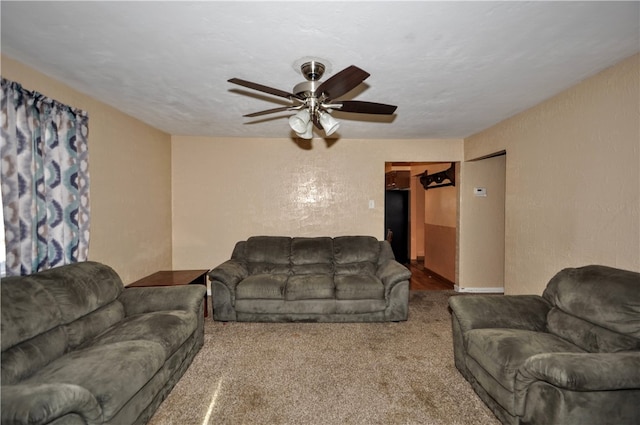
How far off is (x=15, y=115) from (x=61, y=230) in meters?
0.90

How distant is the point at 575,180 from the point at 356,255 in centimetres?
245

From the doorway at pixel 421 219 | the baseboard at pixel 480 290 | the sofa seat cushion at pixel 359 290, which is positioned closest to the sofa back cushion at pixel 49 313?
the sofa seat cushion at pixel 359 290

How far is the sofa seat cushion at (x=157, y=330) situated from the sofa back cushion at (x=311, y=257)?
171 cm

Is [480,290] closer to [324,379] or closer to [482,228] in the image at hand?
[482,228]

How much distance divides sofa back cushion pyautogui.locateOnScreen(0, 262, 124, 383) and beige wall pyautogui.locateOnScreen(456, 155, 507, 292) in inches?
183

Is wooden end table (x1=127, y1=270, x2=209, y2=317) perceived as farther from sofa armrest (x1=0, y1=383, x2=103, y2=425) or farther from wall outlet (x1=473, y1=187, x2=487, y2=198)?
wall outlet (x1=473, y1=187, x2=487, y2=198)

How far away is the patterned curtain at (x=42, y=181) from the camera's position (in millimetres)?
1944

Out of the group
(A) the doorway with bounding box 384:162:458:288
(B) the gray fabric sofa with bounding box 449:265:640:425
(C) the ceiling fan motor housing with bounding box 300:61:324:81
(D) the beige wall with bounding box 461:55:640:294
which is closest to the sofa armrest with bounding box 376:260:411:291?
(B) the gray fabric sofa with bounding box 449:265:640:425

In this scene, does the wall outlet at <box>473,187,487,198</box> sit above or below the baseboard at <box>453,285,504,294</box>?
above

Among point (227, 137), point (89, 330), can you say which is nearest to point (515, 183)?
point (227, 137)

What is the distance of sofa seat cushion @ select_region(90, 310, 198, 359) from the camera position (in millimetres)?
1997

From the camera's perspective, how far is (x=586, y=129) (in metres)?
2.39

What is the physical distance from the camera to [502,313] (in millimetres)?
2229

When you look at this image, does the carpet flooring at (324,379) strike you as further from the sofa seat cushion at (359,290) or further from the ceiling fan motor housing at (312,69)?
the ceiling fan motor housing at (312,69)
